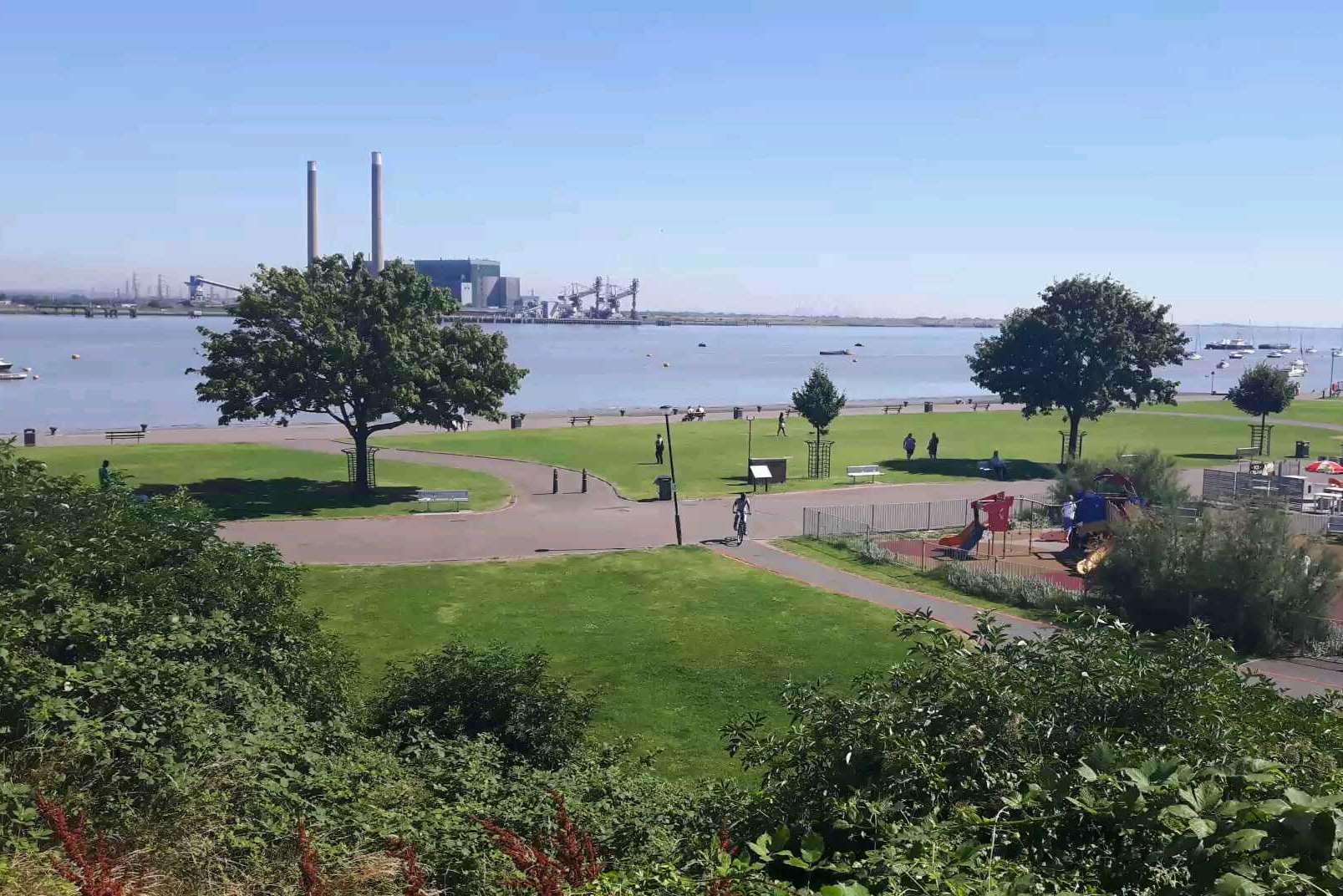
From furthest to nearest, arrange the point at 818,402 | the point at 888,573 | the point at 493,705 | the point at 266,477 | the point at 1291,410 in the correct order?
the point at 1291,410, the point at 818,402, the point at 266,477, the point at 888,573, the point at 493,705

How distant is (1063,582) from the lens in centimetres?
2653

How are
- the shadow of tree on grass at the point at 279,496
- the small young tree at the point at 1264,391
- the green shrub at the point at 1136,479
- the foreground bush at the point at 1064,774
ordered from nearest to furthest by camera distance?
the foreground bush at the point at 1064,774
the green shrub at the point at 1136,479
the shadow of tree on grass at the point at 279,496
the small young tree at the point at 1264,391

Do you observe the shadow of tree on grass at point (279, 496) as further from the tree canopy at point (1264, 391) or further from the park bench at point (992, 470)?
the tree canopy at point (1264, 391)

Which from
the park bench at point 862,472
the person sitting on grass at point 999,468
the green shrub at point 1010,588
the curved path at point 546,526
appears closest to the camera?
the green shrub at point 1010,588

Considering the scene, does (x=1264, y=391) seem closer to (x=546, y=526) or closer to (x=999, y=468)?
(x=999, y=468)

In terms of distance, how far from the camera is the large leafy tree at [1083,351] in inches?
1922

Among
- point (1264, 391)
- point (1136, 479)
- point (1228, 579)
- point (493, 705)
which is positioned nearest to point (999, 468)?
point (1136, 479)

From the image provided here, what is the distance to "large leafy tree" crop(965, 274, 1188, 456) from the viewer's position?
160 feet

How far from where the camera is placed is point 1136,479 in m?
34.5

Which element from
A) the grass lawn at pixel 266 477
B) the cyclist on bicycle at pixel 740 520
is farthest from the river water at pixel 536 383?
the cyclist on bicycle at pixel 740 520

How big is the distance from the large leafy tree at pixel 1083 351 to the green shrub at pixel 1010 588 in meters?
24.5

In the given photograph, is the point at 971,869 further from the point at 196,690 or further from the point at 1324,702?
the point at 196,690

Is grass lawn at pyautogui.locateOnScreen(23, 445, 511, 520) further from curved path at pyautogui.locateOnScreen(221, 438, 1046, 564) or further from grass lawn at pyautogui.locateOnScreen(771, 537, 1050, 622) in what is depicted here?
grass lawn at pyautogui.locateOnScreen(771, 537, 1050, 622)

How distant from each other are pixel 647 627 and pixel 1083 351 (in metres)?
33.3
